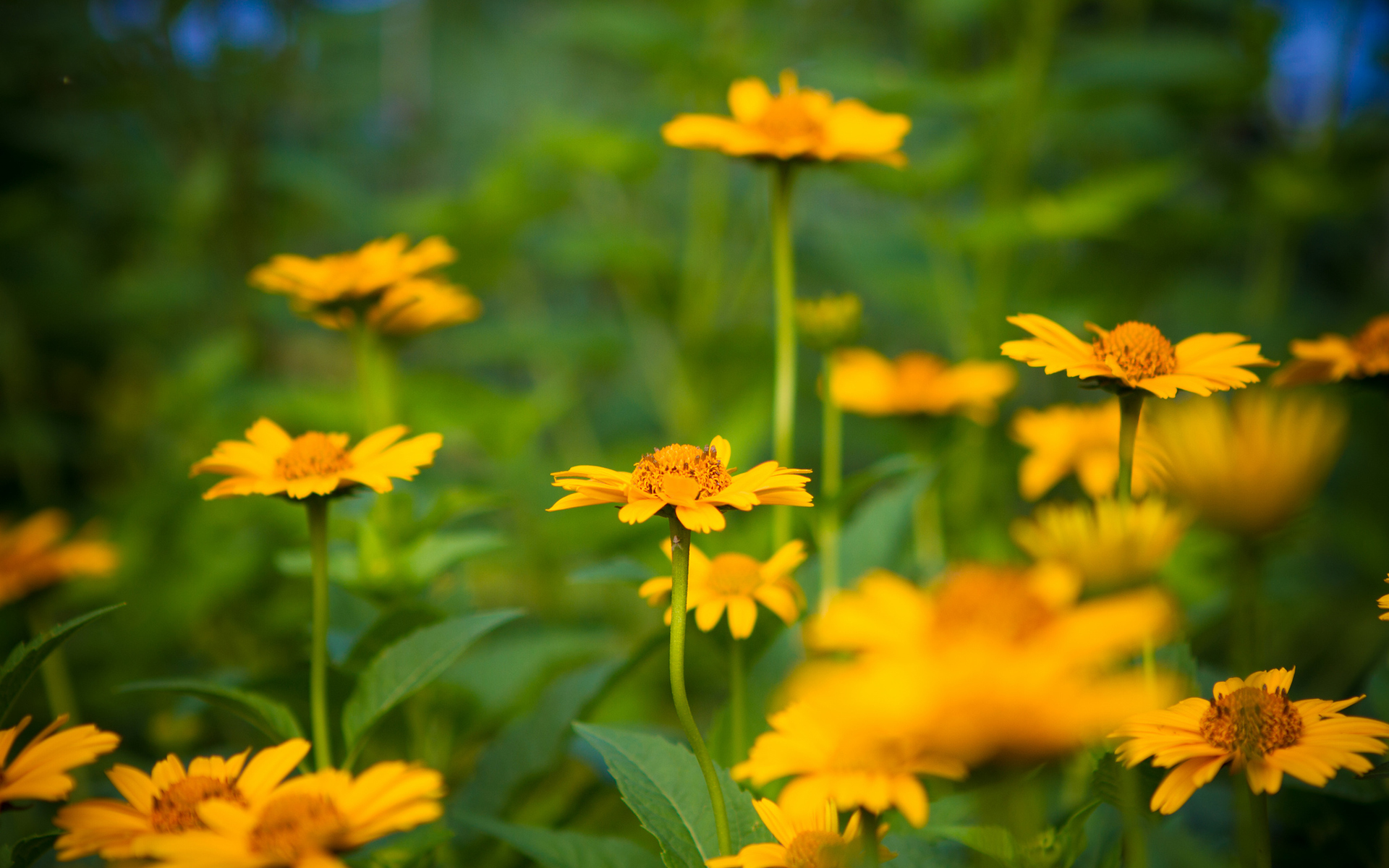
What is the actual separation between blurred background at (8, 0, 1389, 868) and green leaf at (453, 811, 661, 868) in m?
0.06

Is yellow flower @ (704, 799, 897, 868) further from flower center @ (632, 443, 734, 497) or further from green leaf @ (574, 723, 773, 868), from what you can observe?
flower center @ (632, 443, 734, 497)

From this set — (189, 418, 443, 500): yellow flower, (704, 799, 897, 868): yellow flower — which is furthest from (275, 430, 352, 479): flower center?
(704, 799, 897, 868): yellow flower

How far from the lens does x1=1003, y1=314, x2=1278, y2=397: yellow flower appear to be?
380 mm

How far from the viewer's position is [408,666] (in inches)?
17.8

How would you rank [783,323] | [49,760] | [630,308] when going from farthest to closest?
[630,308], [783,323], [49,760]

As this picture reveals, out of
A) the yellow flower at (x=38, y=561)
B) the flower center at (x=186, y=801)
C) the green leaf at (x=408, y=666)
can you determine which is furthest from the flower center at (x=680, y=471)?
the yellow flower at (x=38, y=561)

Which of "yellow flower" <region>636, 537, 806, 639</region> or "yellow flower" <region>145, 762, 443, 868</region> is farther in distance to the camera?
"yellow flower" <region>636, 537, 806, 639</region>

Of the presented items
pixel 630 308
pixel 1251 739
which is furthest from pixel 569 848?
pixel 630 308

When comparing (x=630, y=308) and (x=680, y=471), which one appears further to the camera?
(x=630, y=308)

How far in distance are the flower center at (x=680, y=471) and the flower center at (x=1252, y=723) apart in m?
0.23

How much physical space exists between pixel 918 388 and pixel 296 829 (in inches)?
22.8

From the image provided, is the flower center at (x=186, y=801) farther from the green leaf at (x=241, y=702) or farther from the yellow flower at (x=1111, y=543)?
the yellow flower at (x=1111, y=543)

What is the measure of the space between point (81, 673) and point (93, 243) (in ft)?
4.09

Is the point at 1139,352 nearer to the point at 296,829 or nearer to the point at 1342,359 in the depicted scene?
the point at 1342,359
